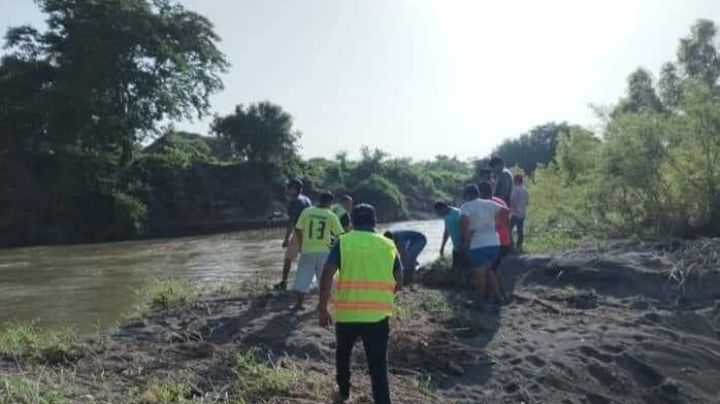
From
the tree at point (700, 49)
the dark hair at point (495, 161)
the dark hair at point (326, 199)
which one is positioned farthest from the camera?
the tree at point (700, 49)

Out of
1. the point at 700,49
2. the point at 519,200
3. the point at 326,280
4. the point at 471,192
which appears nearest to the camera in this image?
the point at 326,280

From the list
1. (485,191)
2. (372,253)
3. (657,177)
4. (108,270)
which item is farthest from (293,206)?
(108,270)

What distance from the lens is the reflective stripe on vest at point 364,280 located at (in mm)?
6289

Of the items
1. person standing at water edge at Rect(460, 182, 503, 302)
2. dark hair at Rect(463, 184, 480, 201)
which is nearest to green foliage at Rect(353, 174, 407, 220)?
dark hair at Rect(463, 184, 480, 201)

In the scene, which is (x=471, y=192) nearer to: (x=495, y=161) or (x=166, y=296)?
(x=495, y=161)

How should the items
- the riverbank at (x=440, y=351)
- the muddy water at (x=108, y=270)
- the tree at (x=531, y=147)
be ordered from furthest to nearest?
the tree at (x=531, y=147), the muddy water at (x=108, y=270), the riverbank at (x=440, y=351)

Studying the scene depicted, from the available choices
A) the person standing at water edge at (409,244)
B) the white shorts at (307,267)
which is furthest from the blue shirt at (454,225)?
the white shorts at (307,267)

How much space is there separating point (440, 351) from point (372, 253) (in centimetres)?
237

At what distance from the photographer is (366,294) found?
6.29 metres

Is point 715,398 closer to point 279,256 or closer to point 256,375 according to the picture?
point 256,375

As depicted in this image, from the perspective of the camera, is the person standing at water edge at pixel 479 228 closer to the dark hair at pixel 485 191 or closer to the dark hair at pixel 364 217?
the dark hair at pixel 485 191

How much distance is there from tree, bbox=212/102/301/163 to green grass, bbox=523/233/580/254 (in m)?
34.4

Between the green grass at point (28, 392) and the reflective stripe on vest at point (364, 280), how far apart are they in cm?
235

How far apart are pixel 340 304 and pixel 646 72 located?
35.9 meters
